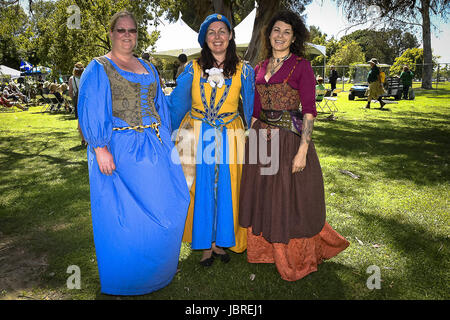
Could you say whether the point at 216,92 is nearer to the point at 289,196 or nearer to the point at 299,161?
the point at 299,161

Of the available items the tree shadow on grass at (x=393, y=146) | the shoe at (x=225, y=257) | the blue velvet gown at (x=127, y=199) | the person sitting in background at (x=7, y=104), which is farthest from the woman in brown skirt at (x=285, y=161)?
the person sitting in background at (x=7, y=104)

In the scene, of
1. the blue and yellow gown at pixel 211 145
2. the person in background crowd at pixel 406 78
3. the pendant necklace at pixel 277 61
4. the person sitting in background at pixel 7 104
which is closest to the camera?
the pendant necklace at pixel 277 61

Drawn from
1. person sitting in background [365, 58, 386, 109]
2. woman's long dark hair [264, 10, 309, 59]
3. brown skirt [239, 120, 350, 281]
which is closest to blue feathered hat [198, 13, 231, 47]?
woman's long dark hair [264, 10, 309, 59]

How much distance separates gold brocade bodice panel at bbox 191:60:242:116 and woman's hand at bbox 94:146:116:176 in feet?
2.98

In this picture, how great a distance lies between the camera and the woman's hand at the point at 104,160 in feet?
7.82

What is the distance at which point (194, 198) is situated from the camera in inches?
115

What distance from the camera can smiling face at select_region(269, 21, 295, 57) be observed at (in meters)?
2.63

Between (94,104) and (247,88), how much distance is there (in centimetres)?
129

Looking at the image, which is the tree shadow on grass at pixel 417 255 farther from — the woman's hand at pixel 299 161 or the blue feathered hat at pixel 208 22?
the blue feathered hat at pixel 208 22

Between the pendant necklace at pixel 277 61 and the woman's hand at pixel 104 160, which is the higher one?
the pendant necklace at pixel 277 61

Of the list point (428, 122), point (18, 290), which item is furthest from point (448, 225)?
point (428, 122)

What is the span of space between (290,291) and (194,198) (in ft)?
3.71

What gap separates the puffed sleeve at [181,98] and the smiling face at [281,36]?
745 millimetres
